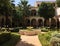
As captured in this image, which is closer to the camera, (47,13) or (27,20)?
(47,13)

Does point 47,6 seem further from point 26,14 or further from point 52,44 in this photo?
point 52,44

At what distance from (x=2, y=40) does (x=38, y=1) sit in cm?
4737

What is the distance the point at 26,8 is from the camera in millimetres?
52188

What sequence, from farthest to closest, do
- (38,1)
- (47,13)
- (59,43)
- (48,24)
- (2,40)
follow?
1. (38,1)
2. (48,24)
3. (47,13)
4. (2,40)
5. (59,43)

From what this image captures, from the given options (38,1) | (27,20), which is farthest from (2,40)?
(38,1)

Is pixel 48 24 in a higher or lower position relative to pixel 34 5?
lower

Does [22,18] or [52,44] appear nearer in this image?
[52,44]

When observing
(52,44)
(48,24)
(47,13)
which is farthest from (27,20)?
(52,44)

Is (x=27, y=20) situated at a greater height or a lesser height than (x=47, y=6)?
lesser

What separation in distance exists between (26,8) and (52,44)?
4013 centimetres

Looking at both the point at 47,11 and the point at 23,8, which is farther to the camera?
the point at 23,8

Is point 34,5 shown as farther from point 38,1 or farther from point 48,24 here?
point 48,24

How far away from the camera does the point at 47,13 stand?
5025cm

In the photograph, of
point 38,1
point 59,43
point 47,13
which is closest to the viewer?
point 59,43
